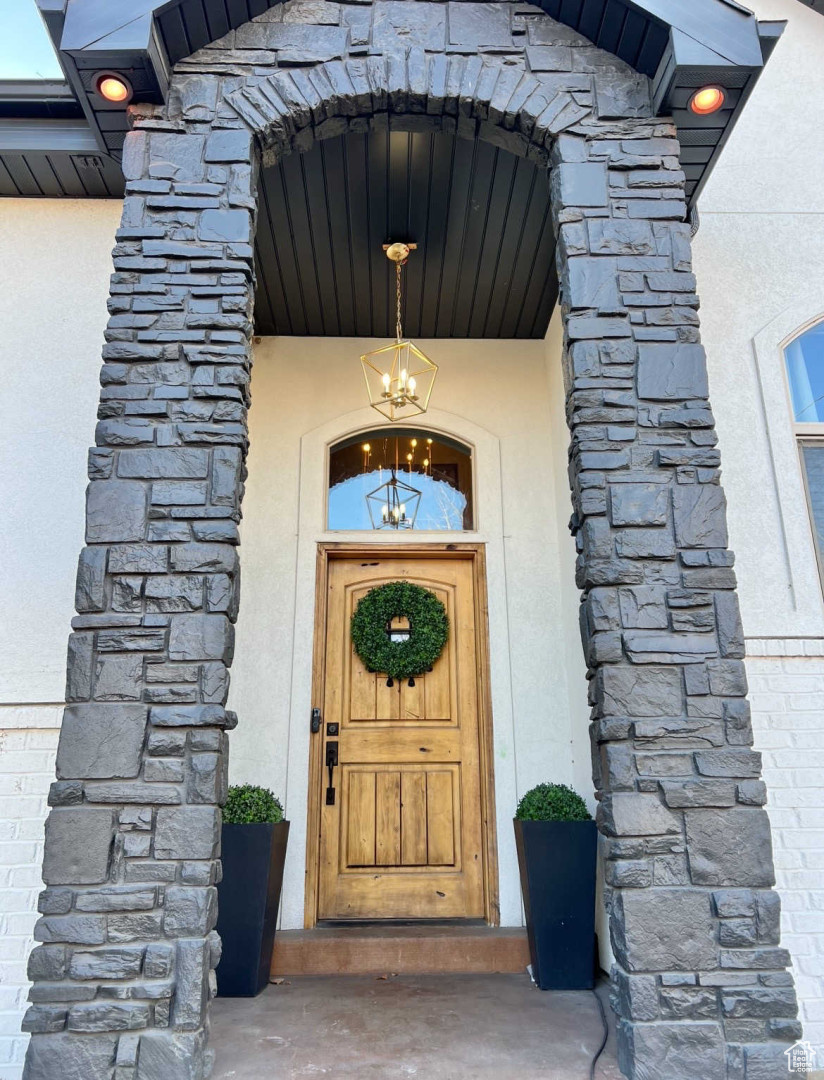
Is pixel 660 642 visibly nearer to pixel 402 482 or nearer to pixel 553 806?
pixel 553 806

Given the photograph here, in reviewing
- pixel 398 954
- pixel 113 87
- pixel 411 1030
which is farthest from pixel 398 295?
pixel 411 1030

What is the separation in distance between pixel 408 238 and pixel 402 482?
1.44m

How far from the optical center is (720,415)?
364 cm

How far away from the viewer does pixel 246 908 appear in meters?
3.24

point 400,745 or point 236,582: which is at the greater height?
point 236,582

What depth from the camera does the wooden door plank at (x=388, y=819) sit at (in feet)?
13.2

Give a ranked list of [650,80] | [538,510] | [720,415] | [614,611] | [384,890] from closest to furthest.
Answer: [614,611] < [650,80] < [720,415] < [384,890] < [538,510]

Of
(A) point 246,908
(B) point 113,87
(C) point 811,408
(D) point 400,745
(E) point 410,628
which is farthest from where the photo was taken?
(E) point 410,628

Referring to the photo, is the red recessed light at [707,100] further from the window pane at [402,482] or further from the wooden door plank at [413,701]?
the wooden door plank at [413,701]

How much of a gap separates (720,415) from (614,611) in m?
1.64

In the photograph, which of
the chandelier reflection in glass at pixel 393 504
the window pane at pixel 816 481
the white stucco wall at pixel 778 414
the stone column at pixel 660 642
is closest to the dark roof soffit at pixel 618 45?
the stone column at pixel 660 642

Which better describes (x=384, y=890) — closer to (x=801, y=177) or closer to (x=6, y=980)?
(x=6, y=980)

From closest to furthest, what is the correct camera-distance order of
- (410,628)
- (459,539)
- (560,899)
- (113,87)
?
(113,87) → (560,899) → (410,628) → (459,539)

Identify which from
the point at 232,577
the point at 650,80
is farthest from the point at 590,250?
the point at 232,577
